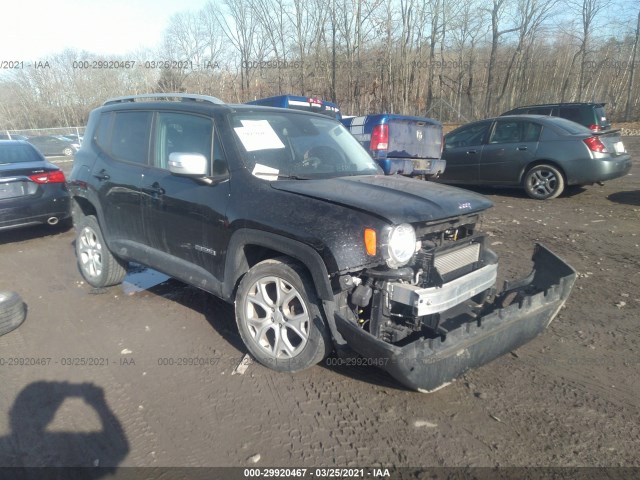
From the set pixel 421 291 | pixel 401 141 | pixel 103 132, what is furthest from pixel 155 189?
pixel 401 141

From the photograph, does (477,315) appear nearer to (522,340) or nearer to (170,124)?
(522,340)

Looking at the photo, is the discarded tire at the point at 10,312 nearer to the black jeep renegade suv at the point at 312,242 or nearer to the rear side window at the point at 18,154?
the black jeep renegade suv at the point at 312,242

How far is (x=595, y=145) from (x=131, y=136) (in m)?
8.09

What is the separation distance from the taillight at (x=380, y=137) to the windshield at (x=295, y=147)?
14.6ft

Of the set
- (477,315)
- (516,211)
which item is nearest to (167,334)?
(477,315)

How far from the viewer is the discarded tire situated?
411 cm

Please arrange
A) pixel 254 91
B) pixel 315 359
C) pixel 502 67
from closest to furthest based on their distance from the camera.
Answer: pixel 315 359
pixel 502 67
pixel 254 91

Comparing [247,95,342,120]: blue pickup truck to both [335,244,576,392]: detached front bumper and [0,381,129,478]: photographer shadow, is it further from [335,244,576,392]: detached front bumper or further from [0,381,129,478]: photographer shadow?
[0,381,129,478]: photographer shadow

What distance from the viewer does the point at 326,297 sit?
2.88 meters

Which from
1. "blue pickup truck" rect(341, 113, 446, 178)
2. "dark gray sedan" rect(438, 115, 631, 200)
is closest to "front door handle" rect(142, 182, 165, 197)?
"blue pickup truck" rect(341, 113, 446, 178)

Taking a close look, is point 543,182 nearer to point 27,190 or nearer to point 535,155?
point 535,155

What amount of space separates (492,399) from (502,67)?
27205 millimetres

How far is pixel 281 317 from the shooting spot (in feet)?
10.7

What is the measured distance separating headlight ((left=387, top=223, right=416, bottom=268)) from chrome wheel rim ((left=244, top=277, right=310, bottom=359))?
709 mm
